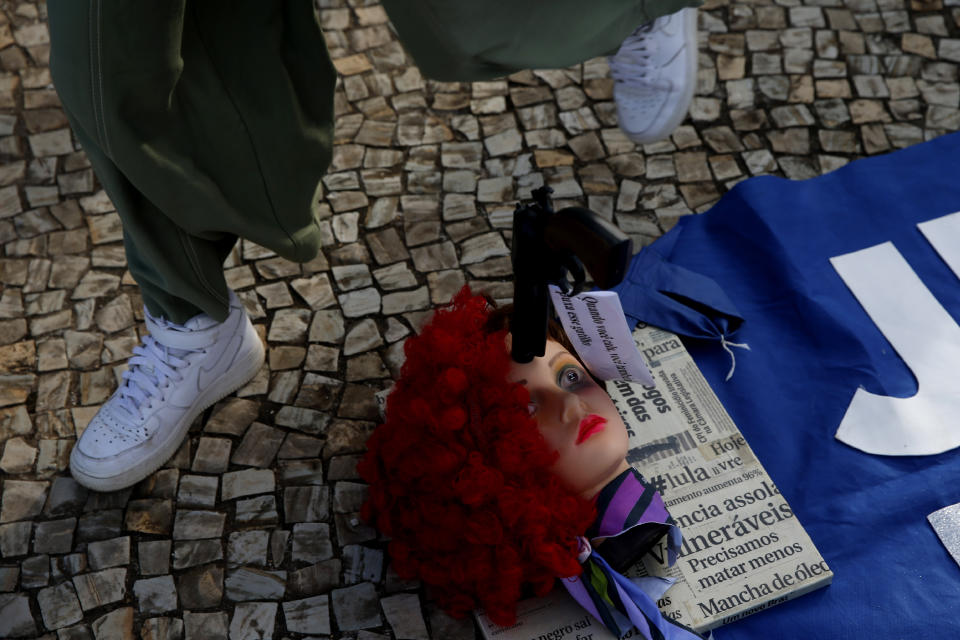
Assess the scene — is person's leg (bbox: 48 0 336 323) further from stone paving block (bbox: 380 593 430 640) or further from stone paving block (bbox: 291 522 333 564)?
stone paving block (bbox: 380 593 430 640)

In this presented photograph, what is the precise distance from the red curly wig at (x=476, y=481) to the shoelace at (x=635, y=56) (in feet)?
2.41

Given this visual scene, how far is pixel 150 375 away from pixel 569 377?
1080 millimetres

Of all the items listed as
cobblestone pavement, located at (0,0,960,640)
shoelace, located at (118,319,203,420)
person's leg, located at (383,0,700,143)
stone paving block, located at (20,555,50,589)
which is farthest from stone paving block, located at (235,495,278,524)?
person's leg, located at (383,0,700,143)

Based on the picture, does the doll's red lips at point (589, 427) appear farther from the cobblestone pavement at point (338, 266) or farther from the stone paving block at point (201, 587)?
the stone paving block at point (201, 587)

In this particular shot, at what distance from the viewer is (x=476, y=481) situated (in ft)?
5.39

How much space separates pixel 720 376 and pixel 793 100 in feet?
4.04

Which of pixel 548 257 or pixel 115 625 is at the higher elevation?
pixel 548 257

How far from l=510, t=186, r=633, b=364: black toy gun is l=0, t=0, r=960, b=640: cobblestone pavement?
725 millimetres

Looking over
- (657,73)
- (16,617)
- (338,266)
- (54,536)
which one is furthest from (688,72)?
(16,617)

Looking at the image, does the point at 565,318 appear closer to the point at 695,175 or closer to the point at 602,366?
the point at 602,366

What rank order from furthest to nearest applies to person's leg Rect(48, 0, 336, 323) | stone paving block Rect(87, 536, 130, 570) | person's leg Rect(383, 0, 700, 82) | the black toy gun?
stone paving block Rect(87, 536, 130, 570) → person's leg Rect(48, 0, 336, 323) → the black toy gun → person's leg Rect(383, 0, 700, 82)

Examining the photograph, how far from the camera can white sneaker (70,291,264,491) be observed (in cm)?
211

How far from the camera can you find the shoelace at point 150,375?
2166mm

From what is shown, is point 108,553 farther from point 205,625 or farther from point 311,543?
point 311,543
